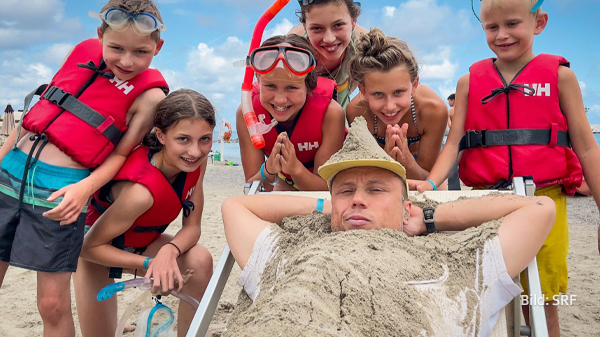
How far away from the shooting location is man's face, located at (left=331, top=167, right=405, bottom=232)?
7.19ft

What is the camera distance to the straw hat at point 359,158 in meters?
2.22

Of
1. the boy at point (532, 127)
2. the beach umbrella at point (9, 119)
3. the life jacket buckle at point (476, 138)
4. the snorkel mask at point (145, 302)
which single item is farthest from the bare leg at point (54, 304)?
the beach umbrella at point (9, 119)

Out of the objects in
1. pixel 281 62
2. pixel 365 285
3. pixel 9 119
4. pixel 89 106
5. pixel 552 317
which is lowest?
pixel 552 317

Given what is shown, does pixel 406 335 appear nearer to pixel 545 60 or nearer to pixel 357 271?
pixel 357 271

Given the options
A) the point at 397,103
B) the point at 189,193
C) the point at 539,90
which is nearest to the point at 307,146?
the point at 397,103

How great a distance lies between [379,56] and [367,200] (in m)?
1.46

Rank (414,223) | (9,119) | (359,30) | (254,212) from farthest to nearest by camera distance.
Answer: (9,119)
(359,30)
(254,212)
(414,223)

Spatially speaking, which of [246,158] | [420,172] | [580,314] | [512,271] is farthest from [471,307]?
[580,314]

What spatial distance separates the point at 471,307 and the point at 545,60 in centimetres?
206

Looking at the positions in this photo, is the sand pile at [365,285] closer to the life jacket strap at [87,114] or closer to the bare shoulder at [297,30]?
the life jacket strap at [87,114]

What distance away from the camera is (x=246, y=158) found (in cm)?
375

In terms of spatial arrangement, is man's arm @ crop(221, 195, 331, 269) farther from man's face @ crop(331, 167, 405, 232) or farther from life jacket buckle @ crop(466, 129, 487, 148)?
life jacket buckle @ crop(466, 129, 487, 148)

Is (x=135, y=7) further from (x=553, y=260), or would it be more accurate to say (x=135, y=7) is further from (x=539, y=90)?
(x=553, y=260)

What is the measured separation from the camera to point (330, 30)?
150 inches
